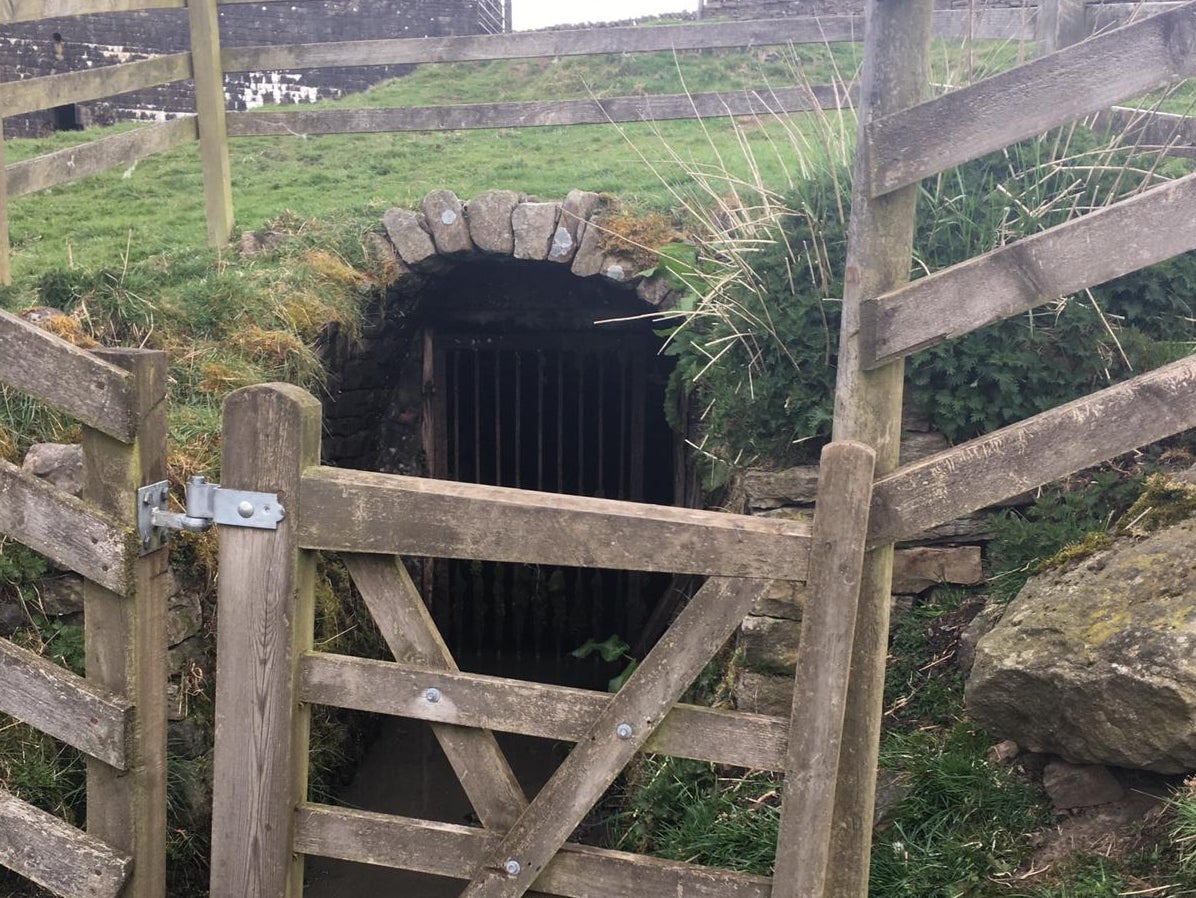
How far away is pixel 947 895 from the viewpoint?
105 inches

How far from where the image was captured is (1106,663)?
2.45 m

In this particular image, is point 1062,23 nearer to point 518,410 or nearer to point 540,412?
point 540,412

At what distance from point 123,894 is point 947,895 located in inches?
80.8

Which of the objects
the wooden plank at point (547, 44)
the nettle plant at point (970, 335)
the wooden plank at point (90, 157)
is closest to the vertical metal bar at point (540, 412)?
the wooden plank at point (547, 44)

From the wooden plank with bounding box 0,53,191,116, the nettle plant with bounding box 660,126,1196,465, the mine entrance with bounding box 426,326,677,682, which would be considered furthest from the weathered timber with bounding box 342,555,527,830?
the mine entrance with bounding box 426,326,677,682

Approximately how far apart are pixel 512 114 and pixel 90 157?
2.44 meters

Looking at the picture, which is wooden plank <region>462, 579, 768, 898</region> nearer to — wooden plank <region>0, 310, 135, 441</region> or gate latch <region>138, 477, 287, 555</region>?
gate latch <region>138, 477, 287, 555</region>

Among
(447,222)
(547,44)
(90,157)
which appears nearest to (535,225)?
(447,222)

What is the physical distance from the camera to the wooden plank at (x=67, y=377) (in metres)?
2.52

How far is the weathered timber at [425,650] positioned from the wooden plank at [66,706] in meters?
0.75

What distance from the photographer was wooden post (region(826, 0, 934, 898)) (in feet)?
7.64

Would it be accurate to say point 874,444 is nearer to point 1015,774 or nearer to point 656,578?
point 1015,774

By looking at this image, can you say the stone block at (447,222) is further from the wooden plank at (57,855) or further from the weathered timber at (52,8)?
the wooden plank at (57,855)

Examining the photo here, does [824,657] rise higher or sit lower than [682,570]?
lower
